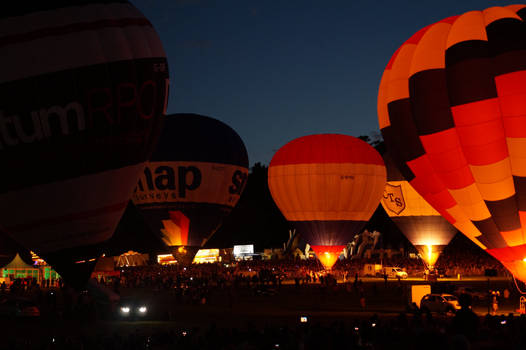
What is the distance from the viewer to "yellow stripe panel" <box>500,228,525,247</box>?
63.7 ft

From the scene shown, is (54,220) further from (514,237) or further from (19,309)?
(514,237)

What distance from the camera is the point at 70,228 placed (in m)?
14.4

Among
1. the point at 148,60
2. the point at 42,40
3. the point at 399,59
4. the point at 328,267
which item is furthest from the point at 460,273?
the point at 42,40

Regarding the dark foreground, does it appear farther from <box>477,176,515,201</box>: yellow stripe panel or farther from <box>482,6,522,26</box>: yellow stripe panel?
<box>482,6,522,26</box>: yellow stripe panel

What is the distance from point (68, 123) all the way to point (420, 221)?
27.0 m

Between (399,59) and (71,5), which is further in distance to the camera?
(399,59)

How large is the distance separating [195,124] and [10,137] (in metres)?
21.5

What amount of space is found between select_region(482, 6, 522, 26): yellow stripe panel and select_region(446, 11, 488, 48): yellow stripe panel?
163 mm

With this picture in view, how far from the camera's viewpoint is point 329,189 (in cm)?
3462

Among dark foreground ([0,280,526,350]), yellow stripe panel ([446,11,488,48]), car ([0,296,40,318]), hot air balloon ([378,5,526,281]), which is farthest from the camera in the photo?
car ([0,296,40,318])

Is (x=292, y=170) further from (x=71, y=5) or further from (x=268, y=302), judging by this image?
(x=71, y=5)

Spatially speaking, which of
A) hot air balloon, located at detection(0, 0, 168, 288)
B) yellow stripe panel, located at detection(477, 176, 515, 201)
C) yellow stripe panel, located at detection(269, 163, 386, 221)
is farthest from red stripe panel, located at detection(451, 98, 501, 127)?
yellow stripe panel, located at detection(269, 163, 386, 221)

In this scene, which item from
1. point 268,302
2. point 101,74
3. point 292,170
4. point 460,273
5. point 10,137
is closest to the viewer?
point 10,137

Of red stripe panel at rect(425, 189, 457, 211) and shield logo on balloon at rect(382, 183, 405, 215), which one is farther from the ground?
shield logo on balloon at rect(382, 183, 405, 215)
